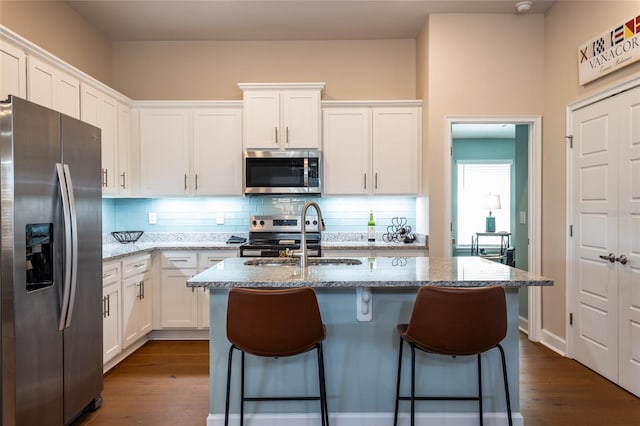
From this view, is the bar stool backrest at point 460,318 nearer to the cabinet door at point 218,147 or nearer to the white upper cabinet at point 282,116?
the white upper cabinet at point 282,116

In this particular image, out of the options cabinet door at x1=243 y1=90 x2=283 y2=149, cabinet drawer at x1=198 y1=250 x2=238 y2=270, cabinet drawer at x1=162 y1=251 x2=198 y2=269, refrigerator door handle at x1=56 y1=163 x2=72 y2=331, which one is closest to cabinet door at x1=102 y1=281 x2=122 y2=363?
cabinet drawer at x1=162 y1=251 x2=198 y2=269

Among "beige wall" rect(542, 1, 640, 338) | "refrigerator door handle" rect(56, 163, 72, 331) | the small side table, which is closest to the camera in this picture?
"refrigerator door handle" rect(56, 163, 72, 331)

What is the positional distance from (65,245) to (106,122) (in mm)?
1836

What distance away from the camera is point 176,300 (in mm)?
3734

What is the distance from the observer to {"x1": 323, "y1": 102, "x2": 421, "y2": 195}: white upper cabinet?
394 centimetres

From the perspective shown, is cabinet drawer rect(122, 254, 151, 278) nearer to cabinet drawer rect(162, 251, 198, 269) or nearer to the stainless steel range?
cabinet drawer rect(162, 251, 198, 269)

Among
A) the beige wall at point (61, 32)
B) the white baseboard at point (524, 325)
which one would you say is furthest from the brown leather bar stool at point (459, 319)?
the beige wall at point (61, 32)

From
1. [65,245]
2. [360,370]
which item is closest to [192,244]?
[65,245]

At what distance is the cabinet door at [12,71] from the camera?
2262mm

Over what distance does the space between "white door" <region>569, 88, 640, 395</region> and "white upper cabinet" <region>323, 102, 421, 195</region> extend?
1.40 meters

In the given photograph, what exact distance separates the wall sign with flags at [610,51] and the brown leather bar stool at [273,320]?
8.84ft

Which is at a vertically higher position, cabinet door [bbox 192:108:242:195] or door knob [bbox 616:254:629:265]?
cabinet door [bbox 192:108:242:195]

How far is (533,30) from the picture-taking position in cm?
361

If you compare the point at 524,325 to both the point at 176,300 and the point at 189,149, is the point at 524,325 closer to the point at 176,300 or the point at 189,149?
the point at 176,300
